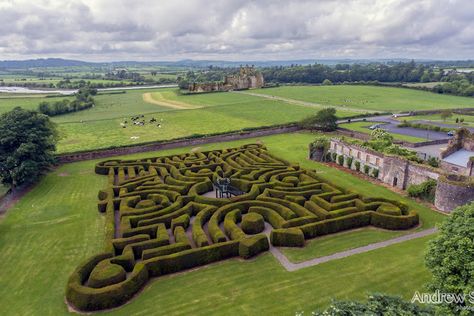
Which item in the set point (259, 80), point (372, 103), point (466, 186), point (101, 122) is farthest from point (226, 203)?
point (259, 80)

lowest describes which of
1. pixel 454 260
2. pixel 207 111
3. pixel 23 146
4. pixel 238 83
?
pixel 207 111

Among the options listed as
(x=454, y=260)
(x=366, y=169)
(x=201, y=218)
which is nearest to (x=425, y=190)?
(x=366, y=169)

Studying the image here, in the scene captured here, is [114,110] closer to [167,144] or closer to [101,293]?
[167,144]

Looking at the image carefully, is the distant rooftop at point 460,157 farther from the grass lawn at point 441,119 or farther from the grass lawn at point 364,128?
the grass lawn at point 441,119

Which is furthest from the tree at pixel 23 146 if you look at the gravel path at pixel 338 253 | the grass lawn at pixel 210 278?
the gravel path at pixel 338 253

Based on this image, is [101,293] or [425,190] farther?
[425,190]

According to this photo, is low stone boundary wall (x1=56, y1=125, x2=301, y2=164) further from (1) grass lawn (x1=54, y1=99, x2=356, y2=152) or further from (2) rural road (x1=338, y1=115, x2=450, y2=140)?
(2) rural road (x1=338, y1=115, x2=450, y2=140)
